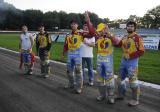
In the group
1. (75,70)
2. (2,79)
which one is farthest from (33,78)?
(75,70)

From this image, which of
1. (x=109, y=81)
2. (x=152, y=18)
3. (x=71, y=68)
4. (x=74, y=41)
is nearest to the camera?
(x=109, y=81)

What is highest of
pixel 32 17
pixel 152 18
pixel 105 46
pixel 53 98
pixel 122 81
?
pixel 32 17

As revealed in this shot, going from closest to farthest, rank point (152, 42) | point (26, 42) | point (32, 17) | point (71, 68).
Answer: point (71, 68) → point (26, 42) → point (152, 42) → point (32, 17)

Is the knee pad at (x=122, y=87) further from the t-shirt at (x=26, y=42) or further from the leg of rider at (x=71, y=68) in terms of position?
the t-shirt at (x=26, y=42)

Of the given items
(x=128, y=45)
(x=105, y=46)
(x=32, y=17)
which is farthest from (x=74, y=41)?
(x=32, y=17)

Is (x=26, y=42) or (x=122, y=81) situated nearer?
(x=122, y=81)

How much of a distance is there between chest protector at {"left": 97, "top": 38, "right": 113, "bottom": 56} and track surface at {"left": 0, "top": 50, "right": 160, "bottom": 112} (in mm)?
1324

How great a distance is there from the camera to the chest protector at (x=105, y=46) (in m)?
9.08

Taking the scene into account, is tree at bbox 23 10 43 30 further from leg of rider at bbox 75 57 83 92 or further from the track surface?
leg of rider at bbox 75 57 83 92

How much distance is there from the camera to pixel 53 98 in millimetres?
9609

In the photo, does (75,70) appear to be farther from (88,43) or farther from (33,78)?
(33,78)

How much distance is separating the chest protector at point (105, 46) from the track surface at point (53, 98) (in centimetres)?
132

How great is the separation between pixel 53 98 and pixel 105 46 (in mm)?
2105

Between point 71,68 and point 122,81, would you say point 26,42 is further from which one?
point 122,81
